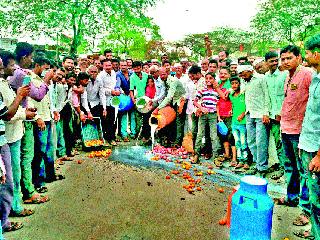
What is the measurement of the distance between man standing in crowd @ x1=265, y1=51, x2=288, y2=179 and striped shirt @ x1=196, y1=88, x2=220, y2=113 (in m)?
1.48

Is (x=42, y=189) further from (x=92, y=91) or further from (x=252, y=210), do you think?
(x=252, y=210)

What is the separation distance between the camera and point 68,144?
8328 millimetres

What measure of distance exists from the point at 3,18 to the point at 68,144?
1884 cm

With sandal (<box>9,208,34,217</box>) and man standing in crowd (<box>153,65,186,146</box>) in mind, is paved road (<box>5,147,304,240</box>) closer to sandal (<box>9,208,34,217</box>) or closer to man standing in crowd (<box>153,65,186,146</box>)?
sandal (<box>9,208,34,217</box>)

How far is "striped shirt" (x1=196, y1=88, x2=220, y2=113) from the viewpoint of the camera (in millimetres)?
8031

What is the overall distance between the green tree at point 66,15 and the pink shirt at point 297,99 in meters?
19.2

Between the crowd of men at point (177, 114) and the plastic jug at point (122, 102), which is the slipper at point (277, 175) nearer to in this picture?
the crowd of men at point (177, 114)

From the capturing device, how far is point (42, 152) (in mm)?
5879

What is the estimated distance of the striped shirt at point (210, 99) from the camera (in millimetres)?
8031

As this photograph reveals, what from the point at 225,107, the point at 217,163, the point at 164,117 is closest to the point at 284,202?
the point at 217,163

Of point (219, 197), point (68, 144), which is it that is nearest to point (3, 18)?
point (68, 144)

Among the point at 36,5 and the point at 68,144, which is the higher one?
the point at 36,5

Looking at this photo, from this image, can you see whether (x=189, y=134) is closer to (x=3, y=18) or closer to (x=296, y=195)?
(x=296, y=195)

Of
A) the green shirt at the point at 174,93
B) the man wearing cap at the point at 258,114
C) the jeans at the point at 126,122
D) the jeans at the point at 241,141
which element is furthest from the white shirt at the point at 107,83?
the man wearing cap at the point at 258,114
